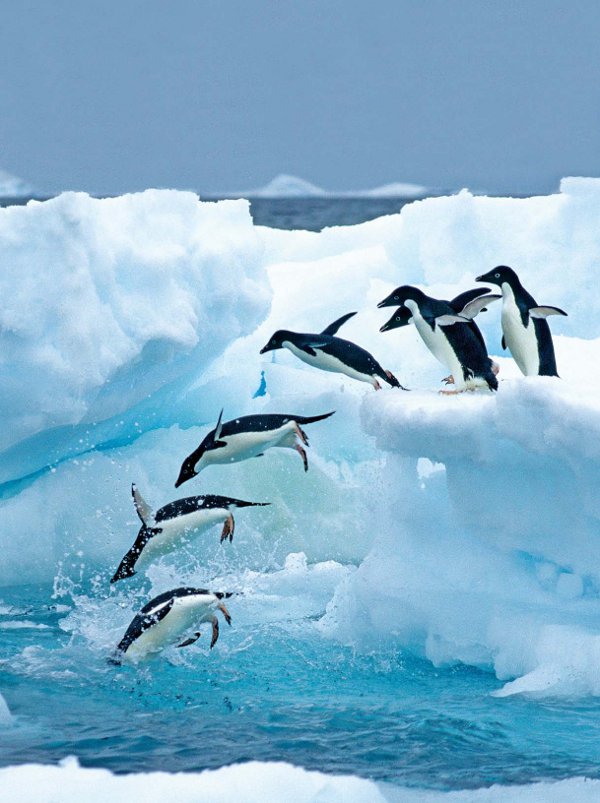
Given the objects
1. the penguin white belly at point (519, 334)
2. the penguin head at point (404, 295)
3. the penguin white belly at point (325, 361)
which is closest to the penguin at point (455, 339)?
the penguin head at point (404, 295)

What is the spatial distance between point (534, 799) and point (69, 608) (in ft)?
11.3

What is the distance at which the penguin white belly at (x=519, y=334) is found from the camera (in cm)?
588

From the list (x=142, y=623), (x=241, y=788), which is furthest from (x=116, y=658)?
(x=241, y=788)

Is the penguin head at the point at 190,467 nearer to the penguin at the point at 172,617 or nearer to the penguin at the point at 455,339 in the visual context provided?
the penguin at the point at 172,617

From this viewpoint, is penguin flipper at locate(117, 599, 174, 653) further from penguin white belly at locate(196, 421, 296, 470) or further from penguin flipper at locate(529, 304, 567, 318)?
penguin flipper at locate(529, 304, 567, 318)

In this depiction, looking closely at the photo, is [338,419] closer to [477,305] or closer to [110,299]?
[110,299]

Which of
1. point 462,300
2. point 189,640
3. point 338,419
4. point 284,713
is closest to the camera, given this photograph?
point 284,713

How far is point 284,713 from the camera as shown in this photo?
4863mm

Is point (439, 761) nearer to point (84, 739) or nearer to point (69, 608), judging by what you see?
point (84, 739)

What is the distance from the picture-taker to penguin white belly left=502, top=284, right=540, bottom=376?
5.88 metres

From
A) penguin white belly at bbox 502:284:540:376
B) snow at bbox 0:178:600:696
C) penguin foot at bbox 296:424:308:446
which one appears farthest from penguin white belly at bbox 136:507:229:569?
penguin white belly at bbox 502:284:540:376

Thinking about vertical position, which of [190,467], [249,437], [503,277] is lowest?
[190,467]

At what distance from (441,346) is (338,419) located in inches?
87.1

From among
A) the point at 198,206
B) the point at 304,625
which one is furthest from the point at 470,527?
the point at 198,206
